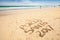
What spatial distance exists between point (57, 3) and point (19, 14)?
91 centimetres

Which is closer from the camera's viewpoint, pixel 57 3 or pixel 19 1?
pixel 19 1

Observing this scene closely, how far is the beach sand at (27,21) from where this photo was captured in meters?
1.31

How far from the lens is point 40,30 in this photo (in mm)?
1413

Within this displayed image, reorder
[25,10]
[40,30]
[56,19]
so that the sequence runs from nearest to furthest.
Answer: [40,30]
[56,19]
[25,10]

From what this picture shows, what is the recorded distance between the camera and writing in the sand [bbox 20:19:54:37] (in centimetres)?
138

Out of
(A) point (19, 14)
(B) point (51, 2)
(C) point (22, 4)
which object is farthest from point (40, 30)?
(B) point (51, 2)

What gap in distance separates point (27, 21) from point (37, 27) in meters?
0.20

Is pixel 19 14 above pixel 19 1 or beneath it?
beneath

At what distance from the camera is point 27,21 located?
5.13 ft

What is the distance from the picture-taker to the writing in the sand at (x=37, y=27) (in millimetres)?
1383

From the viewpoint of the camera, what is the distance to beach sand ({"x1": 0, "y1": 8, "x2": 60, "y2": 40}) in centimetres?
131

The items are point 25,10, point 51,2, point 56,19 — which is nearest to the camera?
point 56,19

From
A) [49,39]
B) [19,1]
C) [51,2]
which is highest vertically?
[19,1]

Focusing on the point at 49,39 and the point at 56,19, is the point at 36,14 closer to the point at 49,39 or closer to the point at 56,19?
the point at 56,19
